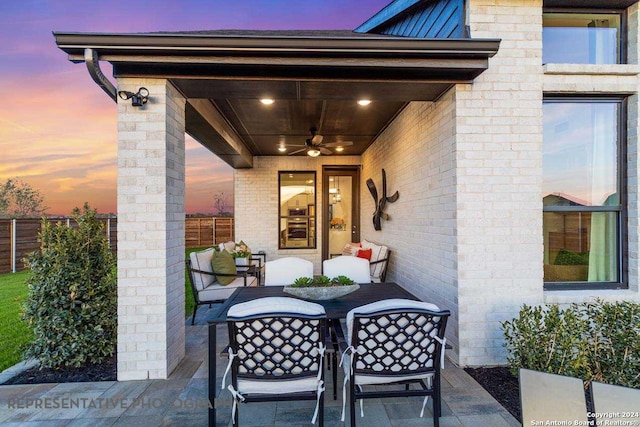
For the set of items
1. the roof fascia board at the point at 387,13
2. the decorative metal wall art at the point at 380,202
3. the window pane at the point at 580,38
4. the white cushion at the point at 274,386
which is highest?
the roof fascia board at the point at 387,13

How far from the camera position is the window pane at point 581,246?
3043 mm

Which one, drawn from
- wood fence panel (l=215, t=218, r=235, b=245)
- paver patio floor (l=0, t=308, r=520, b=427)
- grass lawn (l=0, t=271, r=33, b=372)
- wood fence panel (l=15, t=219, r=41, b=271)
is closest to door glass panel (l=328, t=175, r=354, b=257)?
paver patio floor (l=0, t=308, r=520, b=427)

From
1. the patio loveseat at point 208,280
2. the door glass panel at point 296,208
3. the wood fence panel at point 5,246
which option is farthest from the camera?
the wood fence panel at point 5,246

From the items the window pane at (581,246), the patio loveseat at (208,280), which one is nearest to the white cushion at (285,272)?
the patio loveseat at (208,280)

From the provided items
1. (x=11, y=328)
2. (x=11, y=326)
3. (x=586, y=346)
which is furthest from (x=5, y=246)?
(x=586, y=346)

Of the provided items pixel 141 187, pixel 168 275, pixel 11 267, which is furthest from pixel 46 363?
pixel 11 267

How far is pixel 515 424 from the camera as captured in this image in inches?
79.1

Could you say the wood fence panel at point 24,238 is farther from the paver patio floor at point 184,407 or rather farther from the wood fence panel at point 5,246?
the paver patio floor at point 184,407

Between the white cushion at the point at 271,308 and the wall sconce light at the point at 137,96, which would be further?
the wall sconce light at the point at 137,96

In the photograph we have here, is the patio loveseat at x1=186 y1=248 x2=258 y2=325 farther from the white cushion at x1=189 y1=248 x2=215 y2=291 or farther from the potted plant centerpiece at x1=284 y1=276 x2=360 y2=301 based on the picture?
the potted plant centerpiece at x1=284 y1=276 x2=360 y2=301

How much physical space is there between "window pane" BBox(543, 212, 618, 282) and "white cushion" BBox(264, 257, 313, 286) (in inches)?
96.4

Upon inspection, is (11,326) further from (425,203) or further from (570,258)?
(570,258)

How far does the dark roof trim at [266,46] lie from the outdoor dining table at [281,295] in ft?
6.69

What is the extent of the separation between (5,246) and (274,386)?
1081 cm
